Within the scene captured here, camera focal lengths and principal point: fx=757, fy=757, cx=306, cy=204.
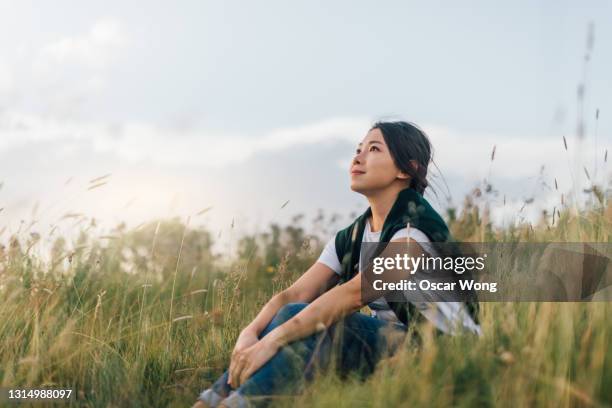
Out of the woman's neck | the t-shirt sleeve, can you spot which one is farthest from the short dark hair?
the t-shirt sleeve

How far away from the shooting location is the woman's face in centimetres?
389

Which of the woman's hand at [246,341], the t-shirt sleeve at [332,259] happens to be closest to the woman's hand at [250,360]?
the woman's hand at [246,341]

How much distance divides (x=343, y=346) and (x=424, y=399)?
880 mm

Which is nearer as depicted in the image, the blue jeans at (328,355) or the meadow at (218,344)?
the meadow at (218,344)

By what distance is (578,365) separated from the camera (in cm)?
274

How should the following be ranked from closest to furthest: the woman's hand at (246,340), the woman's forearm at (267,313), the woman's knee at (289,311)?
the woman's knee at (289,311) → the woman's hand at (246,340) → the woman's forearm at (267,313)

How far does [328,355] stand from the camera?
339 cm

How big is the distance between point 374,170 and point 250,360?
3.82 ft

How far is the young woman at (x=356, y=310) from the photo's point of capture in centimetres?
333

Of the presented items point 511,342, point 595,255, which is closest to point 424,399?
point 511,342

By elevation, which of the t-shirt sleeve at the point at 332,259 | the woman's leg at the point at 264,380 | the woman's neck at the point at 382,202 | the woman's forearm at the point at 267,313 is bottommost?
the woman's leg at the point at 264,380

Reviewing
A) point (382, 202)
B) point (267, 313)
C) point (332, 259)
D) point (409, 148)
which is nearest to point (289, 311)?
point (267, 313)

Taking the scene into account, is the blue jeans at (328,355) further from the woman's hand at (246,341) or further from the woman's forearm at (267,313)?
the woman's forearm at (267,313)

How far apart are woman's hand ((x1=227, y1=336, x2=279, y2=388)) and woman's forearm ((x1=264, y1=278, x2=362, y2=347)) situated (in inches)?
1.3
